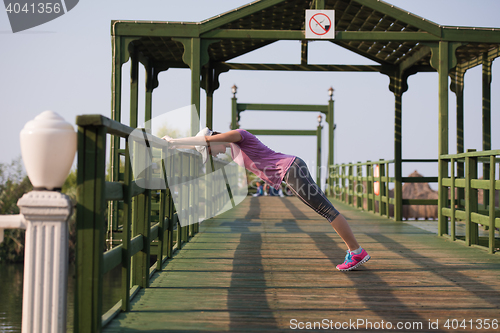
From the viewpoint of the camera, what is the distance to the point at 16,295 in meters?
24.2

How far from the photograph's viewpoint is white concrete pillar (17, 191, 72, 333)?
216cm

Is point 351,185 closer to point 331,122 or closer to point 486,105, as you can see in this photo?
point 331,122

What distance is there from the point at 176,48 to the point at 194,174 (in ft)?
12.1

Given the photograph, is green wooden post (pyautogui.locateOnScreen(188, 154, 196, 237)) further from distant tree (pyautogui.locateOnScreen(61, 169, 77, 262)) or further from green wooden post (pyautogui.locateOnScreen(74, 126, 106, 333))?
distant tree (pyautogui.locateOnScreen(61, 169, 77, 262))

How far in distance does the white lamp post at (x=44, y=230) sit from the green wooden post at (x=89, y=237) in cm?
10

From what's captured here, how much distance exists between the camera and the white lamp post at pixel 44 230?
215cm

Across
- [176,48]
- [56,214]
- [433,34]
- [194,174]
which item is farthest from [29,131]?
[176,48]

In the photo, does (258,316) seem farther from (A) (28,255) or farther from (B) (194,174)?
(B) (194,174)

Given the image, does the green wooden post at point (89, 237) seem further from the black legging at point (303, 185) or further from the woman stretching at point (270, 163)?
the black legging at point (303, 185)

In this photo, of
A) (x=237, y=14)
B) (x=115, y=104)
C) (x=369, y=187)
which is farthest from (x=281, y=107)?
(x=115, y=104)

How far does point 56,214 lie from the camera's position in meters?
2.18

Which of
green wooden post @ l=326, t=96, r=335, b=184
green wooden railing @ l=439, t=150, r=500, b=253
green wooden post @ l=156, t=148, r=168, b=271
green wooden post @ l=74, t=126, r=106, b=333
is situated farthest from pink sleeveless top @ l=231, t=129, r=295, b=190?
green wooden post @ l=326, t=96, r=335, b=184

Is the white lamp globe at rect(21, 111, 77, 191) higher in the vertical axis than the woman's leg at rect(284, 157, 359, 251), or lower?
higher

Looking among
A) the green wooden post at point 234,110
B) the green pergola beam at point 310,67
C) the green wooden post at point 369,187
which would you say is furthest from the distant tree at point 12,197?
the green pergola beam at point 310,67
